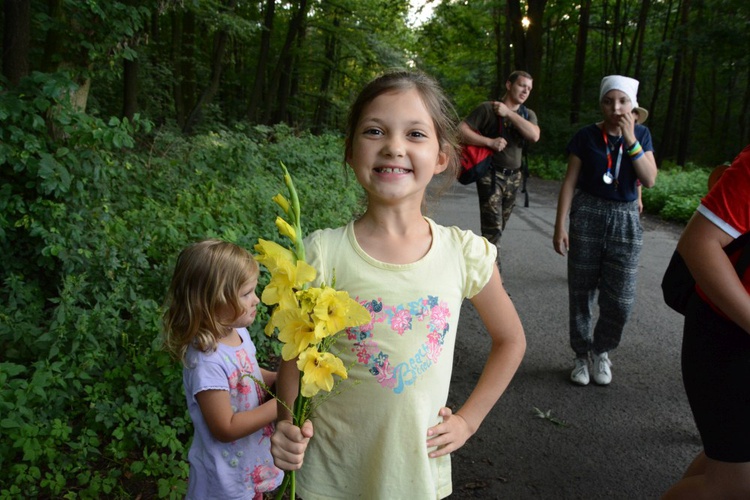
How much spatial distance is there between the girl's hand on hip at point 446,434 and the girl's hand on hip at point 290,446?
43 cm

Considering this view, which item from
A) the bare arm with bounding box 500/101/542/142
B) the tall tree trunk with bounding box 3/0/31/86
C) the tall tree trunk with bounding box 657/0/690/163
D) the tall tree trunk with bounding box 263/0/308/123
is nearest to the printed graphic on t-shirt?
the bare arm with bounding box 500/101/542/142

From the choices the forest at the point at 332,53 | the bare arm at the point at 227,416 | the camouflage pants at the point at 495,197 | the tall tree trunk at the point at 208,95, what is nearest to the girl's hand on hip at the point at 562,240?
the camouflage pants at the point at 495,197

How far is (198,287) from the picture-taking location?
81.0 inches

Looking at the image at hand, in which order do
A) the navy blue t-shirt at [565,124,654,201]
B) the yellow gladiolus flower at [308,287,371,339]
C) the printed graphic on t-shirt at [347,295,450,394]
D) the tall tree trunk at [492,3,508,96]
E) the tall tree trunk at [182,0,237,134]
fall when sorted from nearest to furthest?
the yellow gladiolus flower at [308,287,371,339]
the printed graphic on t-shirt at [347,295,450,394]
the navy blue t-shirt at [565,124,654,201]
the tall tree trunk at [182,0,237,134]
the tall tree trunk at [492,3,508,96]

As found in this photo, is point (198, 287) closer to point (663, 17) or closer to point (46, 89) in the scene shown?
point (46, 89)

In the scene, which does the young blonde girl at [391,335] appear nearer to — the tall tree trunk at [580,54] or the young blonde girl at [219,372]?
the young blonde girl at [219,372]

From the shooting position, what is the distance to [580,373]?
165 inches

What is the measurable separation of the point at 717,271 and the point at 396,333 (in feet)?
3.48

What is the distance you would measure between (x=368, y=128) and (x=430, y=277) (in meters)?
0.45

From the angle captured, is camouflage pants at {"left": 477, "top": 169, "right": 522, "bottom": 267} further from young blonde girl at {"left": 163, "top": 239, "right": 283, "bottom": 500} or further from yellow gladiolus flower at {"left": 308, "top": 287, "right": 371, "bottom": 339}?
yellow gladiolus flower at {"left": 308, "top": 287, "right": 371, "bottom": 339}

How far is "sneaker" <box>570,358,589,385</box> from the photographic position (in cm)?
416

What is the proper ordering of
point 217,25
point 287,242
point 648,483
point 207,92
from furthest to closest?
point 207,92 < point 217,25 < point 287,242 < point 648,483

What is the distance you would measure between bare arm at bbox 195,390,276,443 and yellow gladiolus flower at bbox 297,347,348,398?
3.20ft

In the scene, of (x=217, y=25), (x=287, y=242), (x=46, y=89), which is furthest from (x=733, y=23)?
(x=46, y=89)
